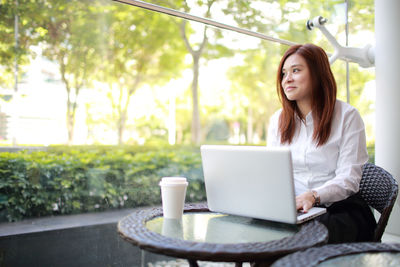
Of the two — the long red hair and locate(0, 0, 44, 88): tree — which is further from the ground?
locate(0, 0, 44, 88): tree

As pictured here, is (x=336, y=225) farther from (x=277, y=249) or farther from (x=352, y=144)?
(x=277, y=249)

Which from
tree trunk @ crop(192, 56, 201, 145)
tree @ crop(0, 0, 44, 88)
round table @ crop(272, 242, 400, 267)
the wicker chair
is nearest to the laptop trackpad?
round table @ crop(272, 242, 400, 267)

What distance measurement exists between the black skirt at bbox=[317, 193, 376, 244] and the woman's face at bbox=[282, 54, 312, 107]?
1.69 feet

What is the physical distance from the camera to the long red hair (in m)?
1.65

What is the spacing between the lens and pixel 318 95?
174 cm

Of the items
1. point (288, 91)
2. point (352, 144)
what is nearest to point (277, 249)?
point (352, 144)

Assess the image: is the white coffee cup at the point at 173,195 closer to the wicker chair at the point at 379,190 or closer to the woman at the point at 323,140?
the woman at the point at 323,140

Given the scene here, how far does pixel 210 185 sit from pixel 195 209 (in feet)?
0.62

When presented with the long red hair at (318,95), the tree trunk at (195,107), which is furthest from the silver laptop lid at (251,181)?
the tree trunk at (195,107)

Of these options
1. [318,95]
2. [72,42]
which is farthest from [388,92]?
[72,42]

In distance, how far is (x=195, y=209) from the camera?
1473 mm

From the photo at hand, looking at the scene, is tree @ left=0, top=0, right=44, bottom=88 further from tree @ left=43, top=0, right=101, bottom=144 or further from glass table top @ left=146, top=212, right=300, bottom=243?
glass table top @ left=146, top=212, right=300, bottom=243

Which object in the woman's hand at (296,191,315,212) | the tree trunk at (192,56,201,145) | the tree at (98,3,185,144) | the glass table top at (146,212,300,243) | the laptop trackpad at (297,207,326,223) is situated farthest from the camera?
the tree trunk at (192,56,201,145)

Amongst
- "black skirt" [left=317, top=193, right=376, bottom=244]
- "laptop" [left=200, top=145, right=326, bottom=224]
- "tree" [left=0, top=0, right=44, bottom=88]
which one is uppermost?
"tree" [left=0, top=0, right=44, bottom=88]
